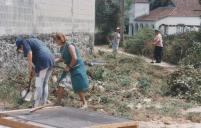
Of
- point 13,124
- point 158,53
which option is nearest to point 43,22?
point 158,53

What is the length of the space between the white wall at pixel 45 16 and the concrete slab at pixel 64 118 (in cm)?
1097

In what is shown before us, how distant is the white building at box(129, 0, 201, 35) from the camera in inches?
2450

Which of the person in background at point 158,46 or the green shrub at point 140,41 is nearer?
the person in background at point 158,46

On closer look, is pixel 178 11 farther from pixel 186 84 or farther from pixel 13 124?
pixel 13 124

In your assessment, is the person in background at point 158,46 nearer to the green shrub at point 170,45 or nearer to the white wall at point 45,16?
the green shrub at point 170,45

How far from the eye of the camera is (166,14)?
6238 centimetres

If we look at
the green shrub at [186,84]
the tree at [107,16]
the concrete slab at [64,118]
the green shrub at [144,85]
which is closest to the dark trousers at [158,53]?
the green shrub at [186,84]

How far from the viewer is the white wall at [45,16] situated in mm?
18828

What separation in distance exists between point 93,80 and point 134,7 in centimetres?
5294

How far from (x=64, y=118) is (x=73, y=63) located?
4.81 metres

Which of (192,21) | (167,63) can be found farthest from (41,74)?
(192,21)

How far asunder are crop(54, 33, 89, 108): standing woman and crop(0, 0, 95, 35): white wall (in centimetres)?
656

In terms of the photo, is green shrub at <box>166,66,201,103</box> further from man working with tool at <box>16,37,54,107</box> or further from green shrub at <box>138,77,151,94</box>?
man working with tool at <box>16,37,54,107</box>

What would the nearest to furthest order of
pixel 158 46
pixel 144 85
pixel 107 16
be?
pixel 144 85
pixel 158 46
pixel 107 16
